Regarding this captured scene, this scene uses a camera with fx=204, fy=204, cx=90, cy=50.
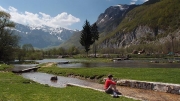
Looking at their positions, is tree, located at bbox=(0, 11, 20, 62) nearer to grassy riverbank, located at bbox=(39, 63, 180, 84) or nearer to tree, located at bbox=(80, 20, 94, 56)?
tree, located at bbox=(80, 20, 94, 56)

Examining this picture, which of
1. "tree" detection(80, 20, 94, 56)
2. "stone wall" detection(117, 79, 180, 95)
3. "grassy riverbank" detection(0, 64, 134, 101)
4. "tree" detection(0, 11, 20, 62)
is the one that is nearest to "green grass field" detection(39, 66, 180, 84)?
"stone wall" detection(117, 79, 180, 95)

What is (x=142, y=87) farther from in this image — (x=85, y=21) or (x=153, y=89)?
(x=85, y=21)

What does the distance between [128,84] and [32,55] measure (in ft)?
452

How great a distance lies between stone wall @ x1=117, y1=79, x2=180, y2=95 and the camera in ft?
78.4

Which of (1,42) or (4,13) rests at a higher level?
(4,13)

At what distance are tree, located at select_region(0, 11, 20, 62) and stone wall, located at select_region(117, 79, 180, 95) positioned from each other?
77962 mm

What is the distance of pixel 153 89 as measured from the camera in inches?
1037

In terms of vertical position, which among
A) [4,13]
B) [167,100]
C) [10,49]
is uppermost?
[4,13]

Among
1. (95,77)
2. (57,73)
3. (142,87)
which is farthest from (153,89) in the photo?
(57,73)

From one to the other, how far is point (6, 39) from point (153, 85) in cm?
8524

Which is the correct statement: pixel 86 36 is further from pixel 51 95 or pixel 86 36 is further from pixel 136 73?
pixel 51 95

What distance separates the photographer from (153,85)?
1038 inches

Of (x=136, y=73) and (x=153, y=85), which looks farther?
(x=136, y=73)

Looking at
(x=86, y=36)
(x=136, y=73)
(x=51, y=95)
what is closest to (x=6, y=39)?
(x=86, y=36)
